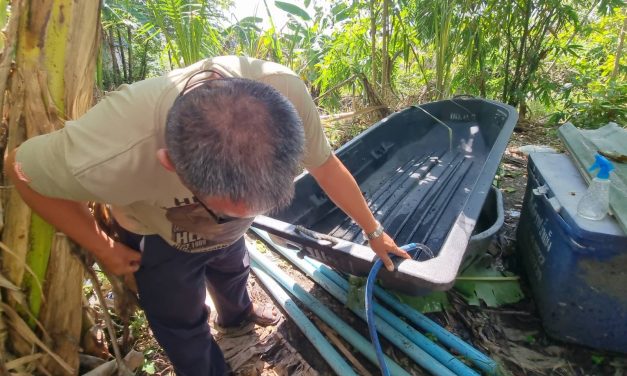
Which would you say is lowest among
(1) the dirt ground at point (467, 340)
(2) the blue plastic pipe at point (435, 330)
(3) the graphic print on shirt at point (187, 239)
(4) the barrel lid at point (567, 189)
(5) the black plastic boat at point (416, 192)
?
(1) the dirt ground at point (467, 340)

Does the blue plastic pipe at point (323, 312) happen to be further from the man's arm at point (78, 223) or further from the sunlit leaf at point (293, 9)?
the sunlit leaf at point (293, 9)

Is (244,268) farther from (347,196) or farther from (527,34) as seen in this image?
(527,34)

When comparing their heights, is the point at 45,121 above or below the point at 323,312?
above

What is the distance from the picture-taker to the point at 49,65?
1193mm

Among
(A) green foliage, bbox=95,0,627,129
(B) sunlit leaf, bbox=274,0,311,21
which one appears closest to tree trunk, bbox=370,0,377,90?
(A) green foliage, bbox=95,0,627,129

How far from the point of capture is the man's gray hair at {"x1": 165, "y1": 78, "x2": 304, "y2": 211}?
31.3 inches

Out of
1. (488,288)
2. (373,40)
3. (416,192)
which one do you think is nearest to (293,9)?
(373,40)

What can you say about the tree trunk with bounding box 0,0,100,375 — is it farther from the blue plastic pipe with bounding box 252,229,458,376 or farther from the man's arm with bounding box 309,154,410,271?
the blue plastic pipe with bounding box 252,229,458,376

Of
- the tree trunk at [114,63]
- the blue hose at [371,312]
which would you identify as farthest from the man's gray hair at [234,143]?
the tree trunk at [114,63]

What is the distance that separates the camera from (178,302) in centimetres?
135

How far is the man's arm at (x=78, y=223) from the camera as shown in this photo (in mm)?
1021

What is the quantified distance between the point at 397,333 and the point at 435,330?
196 mm

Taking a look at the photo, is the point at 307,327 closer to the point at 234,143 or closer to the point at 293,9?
the point at 234,143

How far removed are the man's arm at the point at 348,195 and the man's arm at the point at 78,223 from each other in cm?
75
